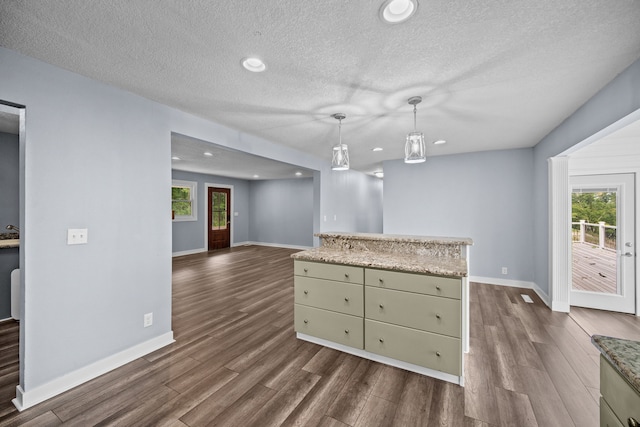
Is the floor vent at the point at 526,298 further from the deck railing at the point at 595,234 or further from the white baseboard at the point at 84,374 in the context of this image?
the white baseboard at the point at 84,374

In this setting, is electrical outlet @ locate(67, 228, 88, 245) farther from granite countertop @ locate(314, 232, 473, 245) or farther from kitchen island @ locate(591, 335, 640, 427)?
kitchen island @ locate(591, 335, 640, 427)

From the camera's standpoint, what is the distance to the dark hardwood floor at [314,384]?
1.71 meters

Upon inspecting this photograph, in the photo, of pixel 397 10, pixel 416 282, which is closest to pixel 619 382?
pixel 416 282

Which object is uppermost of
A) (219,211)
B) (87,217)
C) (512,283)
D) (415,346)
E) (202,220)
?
(219,211)

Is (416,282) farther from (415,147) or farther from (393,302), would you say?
(415,147)

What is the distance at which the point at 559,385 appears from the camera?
2008 mm

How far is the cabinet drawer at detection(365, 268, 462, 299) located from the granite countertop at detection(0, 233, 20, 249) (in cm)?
385

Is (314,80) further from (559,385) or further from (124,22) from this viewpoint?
(559,385)

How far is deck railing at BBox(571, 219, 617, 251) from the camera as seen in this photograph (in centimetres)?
338

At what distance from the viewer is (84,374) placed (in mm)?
2055

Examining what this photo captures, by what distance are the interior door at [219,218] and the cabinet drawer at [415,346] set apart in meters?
7.16

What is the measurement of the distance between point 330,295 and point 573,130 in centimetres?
308

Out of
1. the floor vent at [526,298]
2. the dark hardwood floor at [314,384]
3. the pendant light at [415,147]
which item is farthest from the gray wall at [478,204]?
the pendant light at [415,147]

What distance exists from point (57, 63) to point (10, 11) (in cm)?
55
